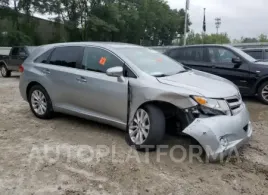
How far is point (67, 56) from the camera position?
213 inches

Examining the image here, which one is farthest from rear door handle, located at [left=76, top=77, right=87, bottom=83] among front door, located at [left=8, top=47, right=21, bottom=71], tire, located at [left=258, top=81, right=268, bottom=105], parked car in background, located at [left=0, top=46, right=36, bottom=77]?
front door, located at [left=8, top=47, right=21, bottom=71]

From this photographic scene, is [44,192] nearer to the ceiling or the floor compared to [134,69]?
nearer to the floor

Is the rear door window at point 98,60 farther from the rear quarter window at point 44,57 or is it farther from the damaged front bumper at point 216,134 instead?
the damaged front bumper at point 216,134

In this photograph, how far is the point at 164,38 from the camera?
53.2m

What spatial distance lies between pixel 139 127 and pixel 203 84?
1.07 meters

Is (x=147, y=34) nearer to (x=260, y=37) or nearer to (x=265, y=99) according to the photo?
(x=260, y=37)

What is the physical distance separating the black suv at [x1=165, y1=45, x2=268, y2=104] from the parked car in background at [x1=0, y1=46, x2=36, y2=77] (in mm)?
8141

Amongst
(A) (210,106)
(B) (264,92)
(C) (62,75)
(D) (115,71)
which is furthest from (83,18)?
(A) (210,106)

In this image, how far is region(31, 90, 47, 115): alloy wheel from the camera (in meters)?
5.70

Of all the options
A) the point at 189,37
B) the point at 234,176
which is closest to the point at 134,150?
the point at 234,176

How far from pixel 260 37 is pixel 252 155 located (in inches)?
1909

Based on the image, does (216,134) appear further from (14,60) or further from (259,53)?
(14,60)

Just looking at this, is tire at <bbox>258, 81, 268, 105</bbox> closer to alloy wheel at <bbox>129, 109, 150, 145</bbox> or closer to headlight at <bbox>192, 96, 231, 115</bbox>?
headlight at <bbox>192, 96, 231, 115</bbox>

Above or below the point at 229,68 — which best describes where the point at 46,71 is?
below
